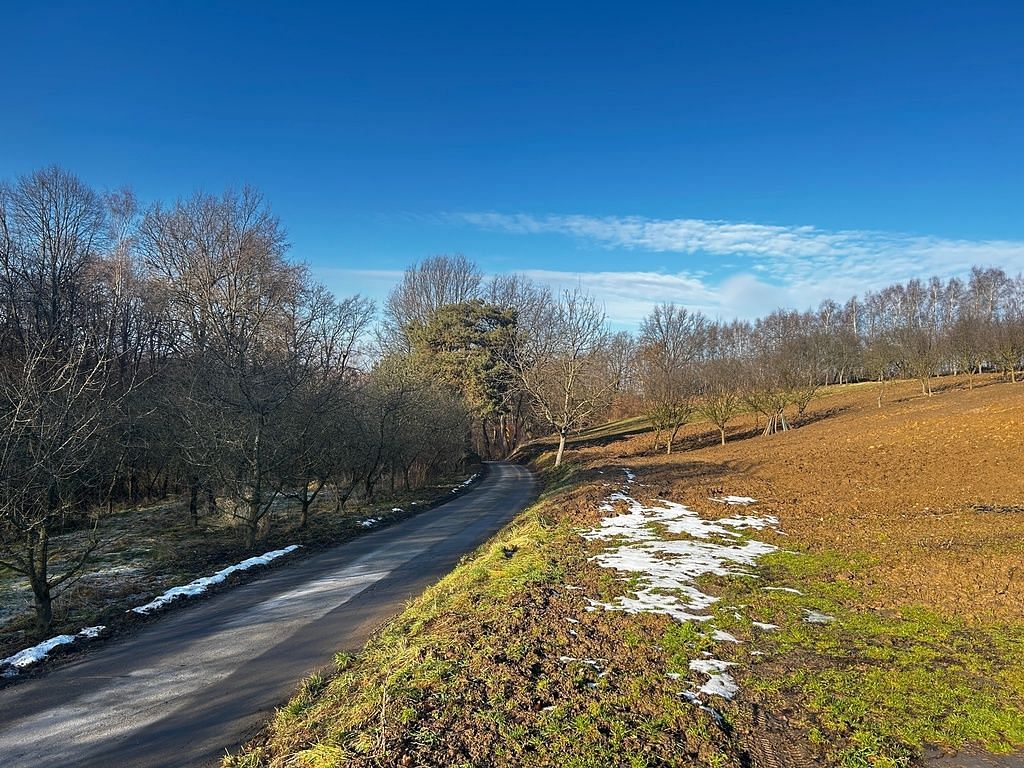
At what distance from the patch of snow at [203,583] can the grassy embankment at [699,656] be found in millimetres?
4135

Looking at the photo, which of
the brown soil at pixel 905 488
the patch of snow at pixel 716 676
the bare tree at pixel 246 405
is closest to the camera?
the patch of snow at pixel 716 676

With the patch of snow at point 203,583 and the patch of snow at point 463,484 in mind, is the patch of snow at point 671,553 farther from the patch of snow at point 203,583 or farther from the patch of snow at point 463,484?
the patch of snow at point 463,484

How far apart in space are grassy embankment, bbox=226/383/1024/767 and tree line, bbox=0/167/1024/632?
6187 mm

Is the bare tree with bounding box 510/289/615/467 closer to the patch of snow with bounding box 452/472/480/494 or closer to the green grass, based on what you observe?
the patch of snow with bounding box 452/472/480/494

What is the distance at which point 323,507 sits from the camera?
21.5m

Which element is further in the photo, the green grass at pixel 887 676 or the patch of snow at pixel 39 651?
the patch of snow at pixel 39 651

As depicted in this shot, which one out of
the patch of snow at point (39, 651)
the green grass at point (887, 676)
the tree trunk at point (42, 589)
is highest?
the tree trunk at point (42, 589)

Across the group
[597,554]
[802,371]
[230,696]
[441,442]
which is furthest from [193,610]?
[802,371]

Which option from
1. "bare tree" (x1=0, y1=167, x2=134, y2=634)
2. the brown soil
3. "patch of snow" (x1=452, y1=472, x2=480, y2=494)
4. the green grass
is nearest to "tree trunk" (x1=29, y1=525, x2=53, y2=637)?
"bare tree" (x1=0, y1=167, x2=134, y2=634)

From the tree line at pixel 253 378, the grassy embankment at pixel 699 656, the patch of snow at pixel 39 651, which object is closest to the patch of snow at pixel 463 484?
the tree line at pixel 253 378

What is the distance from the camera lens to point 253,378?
1427cm

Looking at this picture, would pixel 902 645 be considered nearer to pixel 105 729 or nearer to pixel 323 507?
pixel 105 729

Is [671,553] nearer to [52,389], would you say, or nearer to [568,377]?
[52,389]

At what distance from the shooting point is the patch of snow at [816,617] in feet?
20.7
